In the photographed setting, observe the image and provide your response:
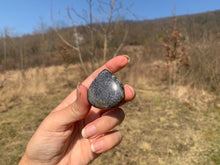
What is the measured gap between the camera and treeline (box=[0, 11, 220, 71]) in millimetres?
4840

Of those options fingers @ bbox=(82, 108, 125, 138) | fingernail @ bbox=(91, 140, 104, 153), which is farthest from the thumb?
fingernail @ bbox=(91, 140, 104, 153)

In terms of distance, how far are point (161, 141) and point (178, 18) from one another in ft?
14.4

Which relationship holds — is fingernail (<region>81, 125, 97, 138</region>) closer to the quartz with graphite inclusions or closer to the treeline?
the quartz with graphite inclusions

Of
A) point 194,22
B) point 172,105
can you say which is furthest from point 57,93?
point 194,22

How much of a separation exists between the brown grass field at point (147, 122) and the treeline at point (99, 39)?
1.57 m

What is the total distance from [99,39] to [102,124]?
3566 mm

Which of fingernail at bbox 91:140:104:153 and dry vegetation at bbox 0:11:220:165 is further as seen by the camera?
dry vegetation at bbox 0:11:220:165

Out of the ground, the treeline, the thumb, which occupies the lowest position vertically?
the ground

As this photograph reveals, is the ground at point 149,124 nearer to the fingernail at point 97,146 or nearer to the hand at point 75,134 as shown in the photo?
the hand at point 75,134

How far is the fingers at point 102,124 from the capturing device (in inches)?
44.5

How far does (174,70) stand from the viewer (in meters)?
5.84

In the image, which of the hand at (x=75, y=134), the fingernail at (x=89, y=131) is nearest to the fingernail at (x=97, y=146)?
the hand at (x=75, y=134)

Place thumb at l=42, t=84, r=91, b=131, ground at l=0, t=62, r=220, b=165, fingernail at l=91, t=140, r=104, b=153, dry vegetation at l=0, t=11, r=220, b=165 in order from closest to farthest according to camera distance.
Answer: thumb at l=42, t=84, r=91, b=131 < fingernail at l=91, t=140, r=104, b=153 < ground at l=0, t=62, r=220, b=165 < dry vegetation at l=0, t=11, r=220, b=165

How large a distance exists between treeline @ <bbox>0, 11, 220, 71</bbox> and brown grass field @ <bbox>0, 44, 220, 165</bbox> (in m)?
1.57
